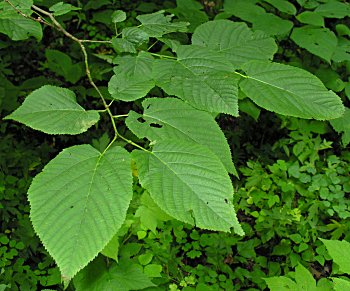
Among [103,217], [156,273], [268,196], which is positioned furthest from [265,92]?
[268,196]

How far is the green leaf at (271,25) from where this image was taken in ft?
8.30

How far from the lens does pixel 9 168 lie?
358 centimetres

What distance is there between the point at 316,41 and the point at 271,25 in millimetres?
276

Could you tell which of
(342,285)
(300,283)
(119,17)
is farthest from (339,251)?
(119,17)

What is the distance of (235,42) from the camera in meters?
1.26

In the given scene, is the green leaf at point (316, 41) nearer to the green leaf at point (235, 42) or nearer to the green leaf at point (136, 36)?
the green leaf at point (235, 42)

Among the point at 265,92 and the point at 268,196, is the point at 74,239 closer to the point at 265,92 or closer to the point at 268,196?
the point at 265,92

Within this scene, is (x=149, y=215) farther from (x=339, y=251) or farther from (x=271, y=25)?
(x=271, y=25)

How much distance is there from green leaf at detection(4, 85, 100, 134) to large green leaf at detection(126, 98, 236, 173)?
0.35 ft

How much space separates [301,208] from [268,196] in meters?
0.27

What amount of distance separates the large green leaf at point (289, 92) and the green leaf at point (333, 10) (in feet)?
5.96

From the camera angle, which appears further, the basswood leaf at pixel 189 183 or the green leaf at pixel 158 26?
the green leaf at pixel 158 26

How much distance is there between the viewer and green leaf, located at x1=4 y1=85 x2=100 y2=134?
0.96m

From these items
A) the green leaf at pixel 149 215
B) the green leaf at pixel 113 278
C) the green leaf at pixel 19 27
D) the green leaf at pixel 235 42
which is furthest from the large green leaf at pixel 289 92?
the green leaf at pixel 149 215
